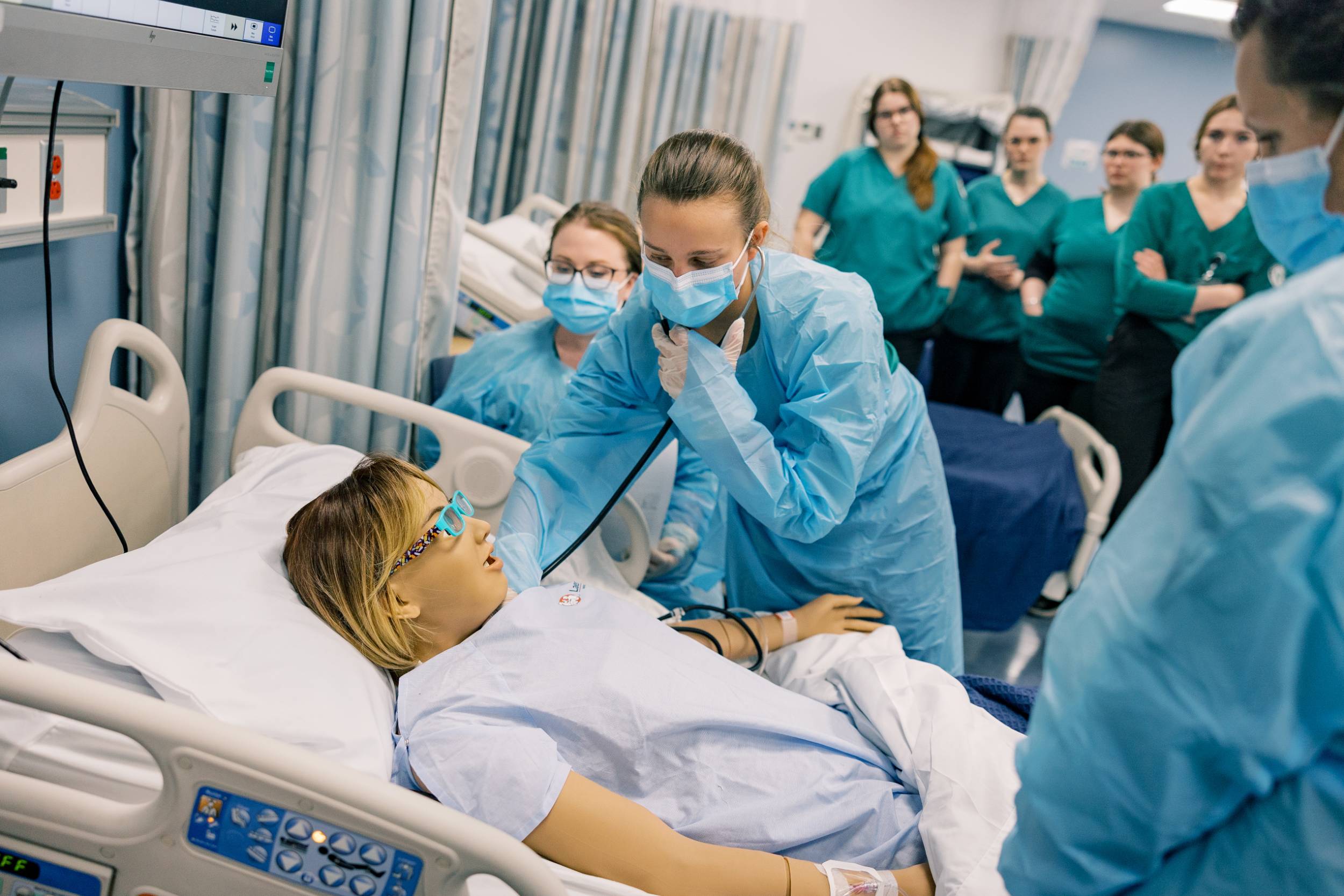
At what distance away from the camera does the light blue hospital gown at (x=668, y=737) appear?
3.80ft

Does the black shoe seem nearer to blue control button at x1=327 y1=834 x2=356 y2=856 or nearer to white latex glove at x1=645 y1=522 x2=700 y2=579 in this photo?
white latex glove at x1=645 y1=522 x2=700 y2=579

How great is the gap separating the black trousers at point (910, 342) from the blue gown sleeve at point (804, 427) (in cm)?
224

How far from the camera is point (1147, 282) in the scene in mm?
2986

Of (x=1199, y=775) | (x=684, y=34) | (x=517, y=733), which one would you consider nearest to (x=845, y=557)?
(x=517, y=733)

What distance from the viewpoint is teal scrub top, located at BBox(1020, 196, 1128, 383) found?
350 centimetres

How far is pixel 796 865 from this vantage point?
3.63ft

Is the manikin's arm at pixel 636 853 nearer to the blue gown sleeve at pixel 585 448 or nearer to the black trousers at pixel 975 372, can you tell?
the blue gown sleeve at pixel 585 448

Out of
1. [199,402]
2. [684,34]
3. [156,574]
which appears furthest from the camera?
[684,34]

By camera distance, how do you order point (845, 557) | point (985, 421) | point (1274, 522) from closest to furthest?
point (1274, 522) → point (845, 557) → point (985, 421)

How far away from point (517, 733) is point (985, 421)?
2.59 meters

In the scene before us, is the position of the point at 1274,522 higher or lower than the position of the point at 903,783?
higher

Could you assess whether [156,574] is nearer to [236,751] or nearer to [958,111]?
[236,751]

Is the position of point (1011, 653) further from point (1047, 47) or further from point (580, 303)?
point (1047, 47)

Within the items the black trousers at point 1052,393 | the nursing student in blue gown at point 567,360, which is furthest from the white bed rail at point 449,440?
the black trousers at point 1052,393
